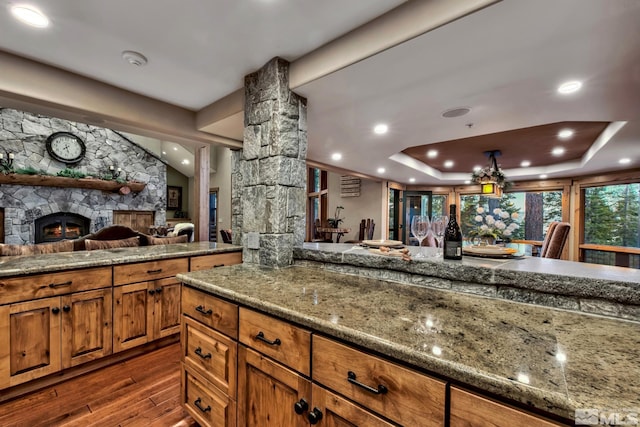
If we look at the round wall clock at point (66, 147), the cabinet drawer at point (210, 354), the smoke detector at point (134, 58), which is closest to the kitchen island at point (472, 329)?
the cabinet drawer at point (210, 354)

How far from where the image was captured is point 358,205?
780cm

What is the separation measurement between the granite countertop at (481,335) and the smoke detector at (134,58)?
1.74m

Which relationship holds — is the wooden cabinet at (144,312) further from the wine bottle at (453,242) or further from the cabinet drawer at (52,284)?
the wine bottle at (453,242)

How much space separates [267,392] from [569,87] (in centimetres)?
275

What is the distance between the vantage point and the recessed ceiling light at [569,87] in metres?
1.97

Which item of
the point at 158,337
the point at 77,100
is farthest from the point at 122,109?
the point at 158,337

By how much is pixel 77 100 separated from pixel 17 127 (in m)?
6.59

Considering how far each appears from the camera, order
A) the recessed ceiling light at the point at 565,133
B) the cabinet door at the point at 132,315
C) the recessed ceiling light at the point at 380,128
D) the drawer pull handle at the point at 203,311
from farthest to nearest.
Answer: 1. the recessed ceiling light at the point at 565,133
2. the recessed ceiling light at the point at 380,128
3. the cabinet door at the point at 132,315
4. the drawer pull handle at the point at 203,311

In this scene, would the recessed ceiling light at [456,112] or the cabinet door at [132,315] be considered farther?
the recessed ceiling light at [456,112]

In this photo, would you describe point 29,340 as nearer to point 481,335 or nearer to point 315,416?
point 315,416

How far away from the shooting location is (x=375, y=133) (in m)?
3.30

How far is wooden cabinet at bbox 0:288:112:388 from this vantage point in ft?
5.82

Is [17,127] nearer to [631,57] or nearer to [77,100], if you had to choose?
[77,100]

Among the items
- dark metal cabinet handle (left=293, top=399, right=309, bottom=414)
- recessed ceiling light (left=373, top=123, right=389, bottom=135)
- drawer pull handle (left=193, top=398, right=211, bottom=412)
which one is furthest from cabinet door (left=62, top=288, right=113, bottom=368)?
recessed ceiling light (left=373, top=123, right=389, bottom=135)
